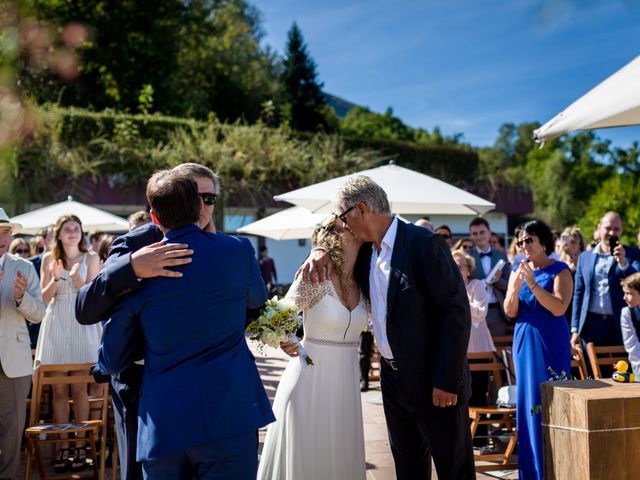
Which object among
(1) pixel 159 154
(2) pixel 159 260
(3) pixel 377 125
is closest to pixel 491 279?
(2) pixel 159 260

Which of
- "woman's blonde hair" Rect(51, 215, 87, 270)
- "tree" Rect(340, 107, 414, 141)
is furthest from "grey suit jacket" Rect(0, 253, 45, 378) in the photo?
"tree" Rect(340, 107, 414, 141)

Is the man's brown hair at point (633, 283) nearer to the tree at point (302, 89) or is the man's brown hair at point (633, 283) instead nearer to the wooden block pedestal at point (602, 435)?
the wooden block pedestal at point (602, 435)

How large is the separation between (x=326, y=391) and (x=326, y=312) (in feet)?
1.64

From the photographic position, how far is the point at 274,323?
11.3 ft

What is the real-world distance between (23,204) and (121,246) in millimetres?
15426

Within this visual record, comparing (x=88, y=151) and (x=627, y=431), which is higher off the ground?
(x=88, y=151)

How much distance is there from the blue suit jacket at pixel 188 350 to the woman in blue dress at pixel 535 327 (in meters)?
2.53

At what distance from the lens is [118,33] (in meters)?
30.0

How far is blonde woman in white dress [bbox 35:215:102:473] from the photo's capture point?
19.3 ft

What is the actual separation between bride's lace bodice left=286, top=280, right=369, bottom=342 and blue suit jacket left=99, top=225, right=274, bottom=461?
56.6 inches

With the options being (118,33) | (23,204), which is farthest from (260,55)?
(23,204)

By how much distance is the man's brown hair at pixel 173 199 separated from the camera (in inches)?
104

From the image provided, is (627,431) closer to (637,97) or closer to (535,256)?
(637,97)

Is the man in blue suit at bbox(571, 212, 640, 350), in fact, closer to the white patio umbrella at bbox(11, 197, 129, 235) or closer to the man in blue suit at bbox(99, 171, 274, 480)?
the man in blue suit at bbox(99, 171, 274, 480)
